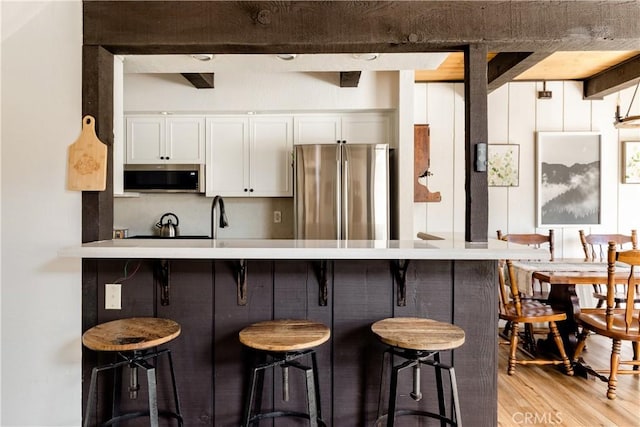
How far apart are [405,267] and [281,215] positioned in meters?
2.20

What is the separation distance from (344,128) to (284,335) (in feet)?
8.04

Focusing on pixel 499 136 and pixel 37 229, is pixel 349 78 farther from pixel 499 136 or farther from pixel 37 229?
pixel 37 229

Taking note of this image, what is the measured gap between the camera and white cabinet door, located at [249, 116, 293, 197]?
375 centimetres

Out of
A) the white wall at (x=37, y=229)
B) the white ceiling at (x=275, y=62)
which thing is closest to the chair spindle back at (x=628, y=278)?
the white ceiling at (x=275, y=62)

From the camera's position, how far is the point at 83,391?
6.48ft

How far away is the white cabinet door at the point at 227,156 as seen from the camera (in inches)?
148

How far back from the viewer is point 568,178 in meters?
4.22

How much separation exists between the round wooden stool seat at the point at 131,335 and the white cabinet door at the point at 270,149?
2109mm

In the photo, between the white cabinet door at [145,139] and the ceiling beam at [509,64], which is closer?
the ceiling beam at [509,64]

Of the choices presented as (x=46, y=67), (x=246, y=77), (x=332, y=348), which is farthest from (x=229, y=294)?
(x=246, y=77)

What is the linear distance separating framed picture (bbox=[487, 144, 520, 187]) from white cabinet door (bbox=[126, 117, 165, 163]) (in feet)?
10.7

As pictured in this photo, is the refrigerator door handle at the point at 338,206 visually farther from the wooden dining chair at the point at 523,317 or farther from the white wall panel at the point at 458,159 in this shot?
the white wall panel at the point at 458,159

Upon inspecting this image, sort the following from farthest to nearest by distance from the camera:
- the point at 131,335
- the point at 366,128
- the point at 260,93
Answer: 1. the point at 366,128
2. the point at 260,93
3. the point at 131,335

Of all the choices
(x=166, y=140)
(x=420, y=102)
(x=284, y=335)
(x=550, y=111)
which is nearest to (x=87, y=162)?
(x=284, y=335)
